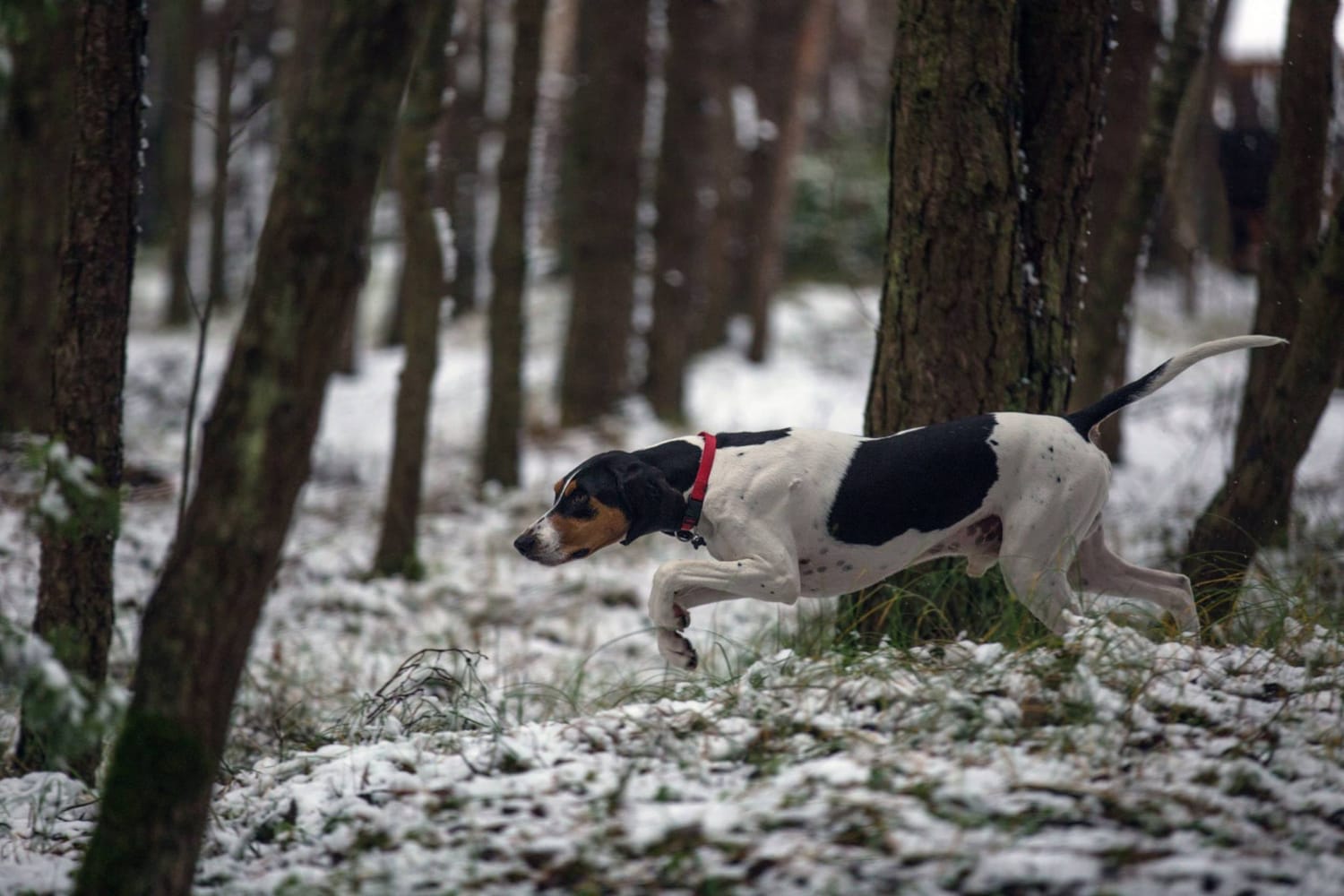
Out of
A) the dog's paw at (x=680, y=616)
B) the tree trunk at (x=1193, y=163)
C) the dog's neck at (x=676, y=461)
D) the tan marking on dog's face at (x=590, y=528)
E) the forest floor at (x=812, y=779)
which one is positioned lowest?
the forest floor at (x=812, y=779)

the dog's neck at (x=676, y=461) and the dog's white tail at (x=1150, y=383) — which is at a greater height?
the dog's white tail at (x=1150, y=383)

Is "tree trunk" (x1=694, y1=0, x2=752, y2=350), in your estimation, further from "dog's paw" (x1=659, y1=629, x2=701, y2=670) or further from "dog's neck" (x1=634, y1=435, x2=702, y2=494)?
"dog's paw" (x1=659, y1=629, x2=701, y2=670)

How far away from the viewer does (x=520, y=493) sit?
11.4 meters

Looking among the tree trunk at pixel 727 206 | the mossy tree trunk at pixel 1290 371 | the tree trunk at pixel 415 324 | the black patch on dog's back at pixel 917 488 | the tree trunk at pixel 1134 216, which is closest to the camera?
the black patch on dog's back at pixel 917 488

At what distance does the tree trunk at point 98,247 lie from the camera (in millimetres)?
4984

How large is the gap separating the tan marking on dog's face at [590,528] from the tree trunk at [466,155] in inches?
358

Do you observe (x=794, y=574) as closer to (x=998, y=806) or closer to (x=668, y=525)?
(x=668, y=525)

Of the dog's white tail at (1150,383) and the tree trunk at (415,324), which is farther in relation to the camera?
the tree trunk at (415,324)

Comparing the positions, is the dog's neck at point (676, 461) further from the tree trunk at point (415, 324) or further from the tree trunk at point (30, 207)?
the tree trunk at point (30, 207)

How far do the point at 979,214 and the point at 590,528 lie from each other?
233cm

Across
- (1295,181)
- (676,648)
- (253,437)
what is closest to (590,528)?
(676,648)

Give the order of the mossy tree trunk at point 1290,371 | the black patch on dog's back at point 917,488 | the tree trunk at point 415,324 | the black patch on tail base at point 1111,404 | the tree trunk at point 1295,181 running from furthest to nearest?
1. the tree trunk at point 415,324
2. the tree trunk at point 1295,181
3. the mossy tree trunk at point 1290,371
4. the black patch on tail base at point 1111,404
5. the black patch on dog's back at point 917,488

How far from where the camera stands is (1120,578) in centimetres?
499

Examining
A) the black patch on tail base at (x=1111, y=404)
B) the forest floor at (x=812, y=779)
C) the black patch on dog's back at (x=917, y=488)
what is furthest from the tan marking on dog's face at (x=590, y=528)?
the black patch on tail base at (x=1111, y=404)
